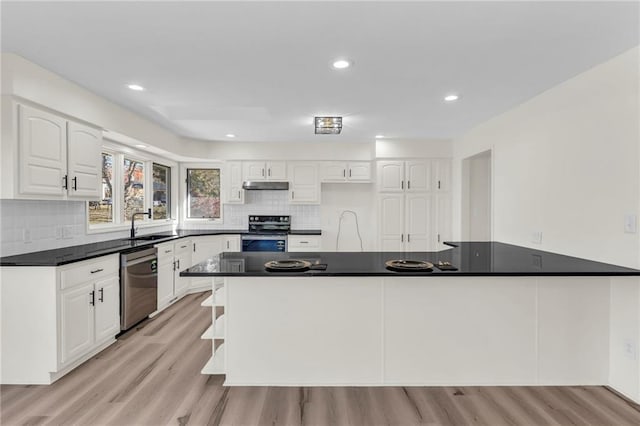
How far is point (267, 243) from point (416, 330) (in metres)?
3.21

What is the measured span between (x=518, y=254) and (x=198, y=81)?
3.17 m

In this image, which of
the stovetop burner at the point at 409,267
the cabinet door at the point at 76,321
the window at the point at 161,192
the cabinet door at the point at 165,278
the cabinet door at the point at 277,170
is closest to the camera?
the stovetop burner at the point at 409,267

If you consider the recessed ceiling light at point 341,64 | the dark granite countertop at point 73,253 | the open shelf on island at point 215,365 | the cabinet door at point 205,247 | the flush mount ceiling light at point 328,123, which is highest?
the recessed ceiling light at point 341,64

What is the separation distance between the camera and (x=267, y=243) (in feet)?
17.1

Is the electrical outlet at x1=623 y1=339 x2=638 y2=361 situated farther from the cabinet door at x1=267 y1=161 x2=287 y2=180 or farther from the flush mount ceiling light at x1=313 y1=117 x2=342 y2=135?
the cabinet door at x1=267 y1=161 x2=287 y2=180

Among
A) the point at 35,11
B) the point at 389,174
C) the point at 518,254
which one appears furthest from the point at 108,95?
the point at 518,254

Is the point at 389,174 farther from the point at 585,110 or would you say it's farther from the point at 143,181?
the point at 143,181

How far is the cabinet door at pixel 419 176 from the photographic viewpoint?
517cm

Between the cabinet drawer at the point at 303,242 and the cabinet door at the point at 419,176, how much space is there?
171 centimetres

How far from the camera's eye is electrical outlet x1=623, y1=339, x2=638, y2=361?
2.23m

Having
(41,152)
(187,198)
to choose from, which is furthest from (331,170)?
(41,152)

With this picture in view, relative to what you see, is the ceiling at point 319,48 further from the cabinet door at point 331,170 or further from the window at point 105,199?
the cabinet door at point 331,170

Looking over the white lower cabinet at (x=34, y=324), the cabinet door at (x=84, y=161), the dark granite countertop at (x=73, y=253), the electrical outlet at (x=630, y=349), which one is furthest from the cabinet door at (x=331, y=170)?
the electrical outlet at (x=630, y=349)

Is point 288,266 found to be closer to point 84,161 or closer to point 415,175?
point 84,161
